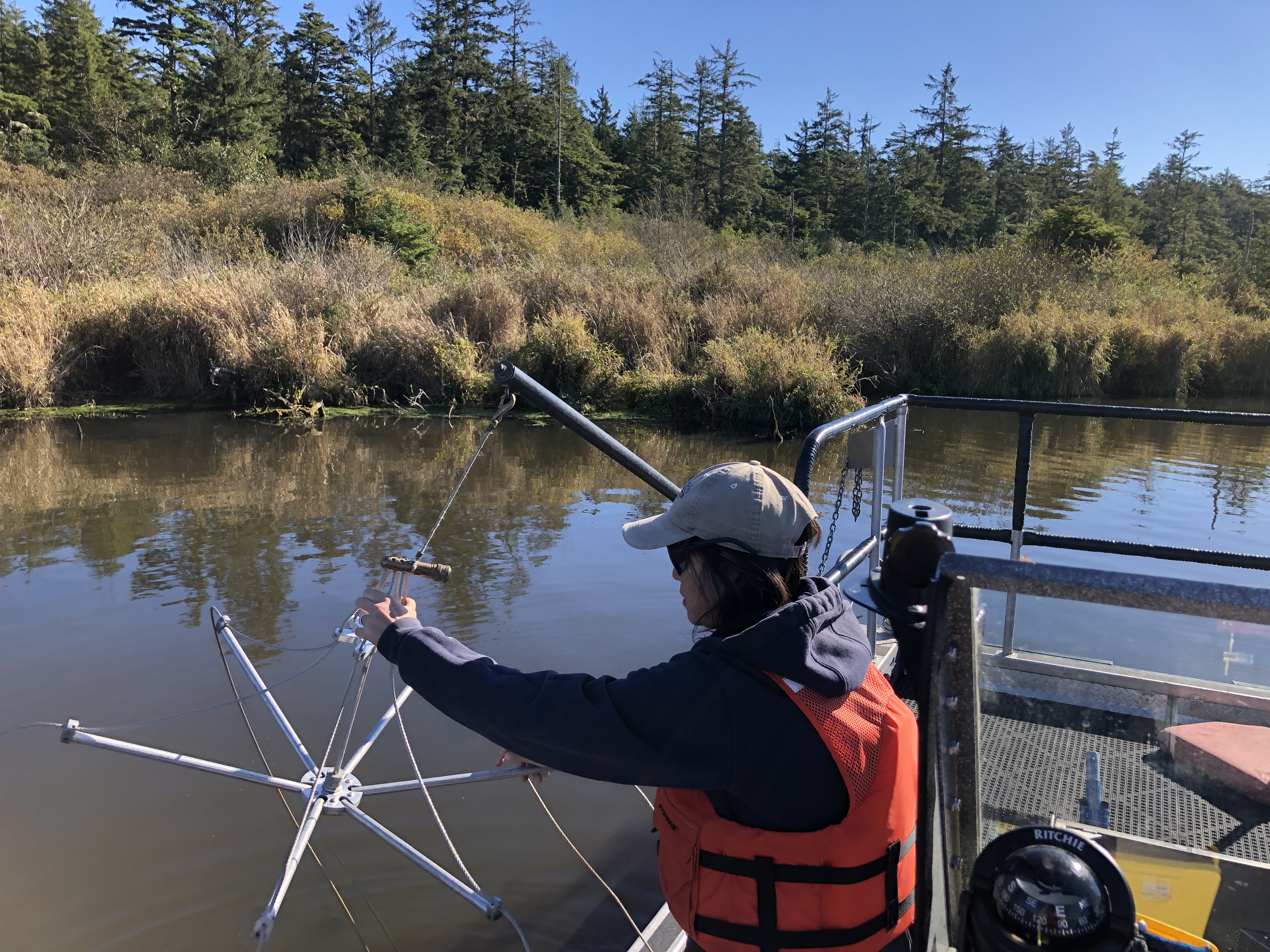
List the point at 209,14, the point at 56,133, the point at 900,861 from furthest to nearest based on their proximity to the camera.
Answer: the point at 209,14
the point at 56,133
the point at 900,861

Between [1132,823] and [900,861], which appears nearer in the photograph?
[1132,823]

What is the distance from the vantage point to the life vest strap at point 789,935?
1479 millimetres

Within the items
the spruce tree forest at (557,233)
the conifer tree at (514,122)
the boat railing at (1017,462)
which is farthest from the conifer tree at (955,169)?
the boat railing at (1017,462)

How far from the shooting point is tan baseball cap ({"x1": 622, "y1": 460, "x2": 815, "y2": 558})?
1601mm

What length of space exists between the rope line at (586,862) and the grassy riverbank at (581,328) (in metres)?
13.0

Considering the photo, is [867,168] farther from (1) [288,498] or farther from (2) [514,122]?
(1) [288,498]

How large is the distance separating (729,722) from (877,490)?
7.25 ft

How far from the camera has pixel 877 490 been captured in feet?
11.3

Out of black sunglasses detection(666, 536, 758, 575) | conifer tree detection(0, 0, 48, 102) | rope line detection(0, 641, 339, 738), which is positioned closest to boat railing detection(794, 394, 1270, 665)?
black sunglasses detection(666, 536, 758, 575)

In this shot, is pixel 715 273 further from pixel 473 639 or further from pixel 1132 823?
pixel 1132 823

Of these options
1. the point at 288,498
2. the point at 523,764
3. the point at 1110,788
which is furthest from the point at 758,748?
the point at 288,498

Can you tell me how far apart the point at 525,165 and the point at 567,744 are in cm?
5212

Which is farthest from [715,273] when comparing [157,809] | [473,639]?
[157,809]

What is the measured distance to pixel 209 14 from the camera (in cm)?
4681
